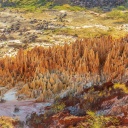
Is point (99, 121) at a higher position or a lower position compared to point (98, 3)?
higher

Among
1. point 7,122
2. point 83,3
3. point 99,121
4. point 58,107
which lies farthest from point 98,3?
point 99,121

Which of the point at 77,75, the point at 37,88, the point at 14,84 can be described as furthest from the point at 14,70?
the point at 77,75

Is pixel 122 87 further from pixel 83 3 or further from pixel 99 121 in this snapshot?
pixel 83 3

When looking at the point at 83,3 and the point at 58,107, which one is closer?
the point at 58,107

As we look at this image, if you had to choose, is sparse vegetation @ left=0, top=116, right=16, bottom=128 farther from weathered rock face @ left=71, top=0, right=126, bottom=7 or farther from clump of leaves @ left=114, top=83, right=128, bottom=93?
weathered rock face @ left=71, top=0, right=126, bottom=7

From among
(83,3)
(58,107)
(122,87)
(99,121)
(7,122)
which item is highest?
(122,87)

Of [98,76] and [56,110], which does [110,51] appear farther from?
[56,110]

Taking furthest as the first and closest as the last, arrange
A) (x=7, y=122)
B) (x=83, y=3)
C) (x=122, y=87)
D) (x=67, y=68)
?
(x=83, y=3), (x=67, y=68), (x=122, y=87), (x=7, y=122)

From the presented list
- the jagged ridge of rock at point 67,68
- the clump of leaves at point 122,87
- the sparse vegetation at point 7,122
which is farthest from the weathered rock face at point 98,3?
the sparse vegetation at point 7,122

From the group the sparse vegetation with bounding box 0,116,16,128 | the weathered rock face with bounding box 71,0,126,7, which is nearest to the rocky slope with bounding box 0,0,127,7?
the weathered rock face with bounding box 71,0,126,7
